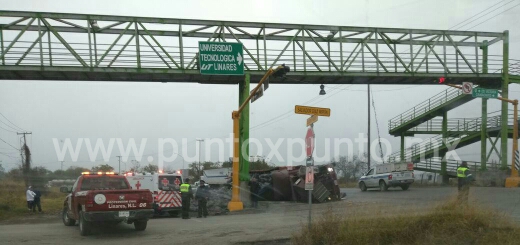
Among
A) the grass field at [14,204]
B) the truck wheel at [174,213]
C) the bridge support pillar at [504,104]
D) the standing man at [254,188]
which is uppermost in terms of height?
the bridge support pillar at [504,104]

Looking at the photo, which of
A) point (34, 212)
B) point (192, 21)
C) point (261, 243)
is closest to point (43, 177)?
point (34, 212)

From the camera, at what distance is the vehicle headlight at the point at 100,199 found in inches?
589

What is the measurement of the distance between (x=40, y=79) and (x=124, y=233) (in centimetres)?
1249

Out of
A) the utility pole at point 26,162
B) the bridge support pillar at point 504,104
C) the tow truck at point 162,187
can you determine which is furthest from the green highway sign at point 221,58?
the utility pole at point 26,162

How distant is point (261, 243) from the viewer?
12734 mm

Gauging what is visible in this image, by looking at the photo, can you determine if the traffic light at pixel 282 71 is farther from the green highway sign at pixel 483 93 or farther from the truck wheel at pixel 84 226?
the green highway sign at pixel 483 93

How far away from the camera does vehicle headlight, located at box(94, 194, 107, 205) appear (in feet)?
49.1

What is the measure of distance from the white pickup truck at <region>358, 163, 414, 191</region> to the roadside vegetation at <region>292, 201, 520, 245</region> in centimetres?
2014

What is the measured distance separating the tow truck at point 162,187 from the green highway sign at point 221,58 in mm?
5276

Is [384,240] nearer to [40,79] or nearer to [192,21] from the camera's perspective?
[192,21]

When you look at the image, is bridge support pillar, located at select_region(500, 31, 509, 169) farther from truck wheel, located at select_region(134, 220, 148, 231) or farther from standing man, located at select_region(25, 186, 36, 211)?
standing man, located at select_region(25, 186, 36, 211)

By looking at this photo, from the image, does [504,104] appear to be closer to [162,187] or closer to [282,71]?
[282,71]

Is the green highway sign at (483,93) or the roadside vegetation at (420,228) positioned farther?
the green highway sign at (483,93)

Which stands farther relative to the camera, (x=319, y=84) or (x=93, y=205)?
(x=319, y=84)
